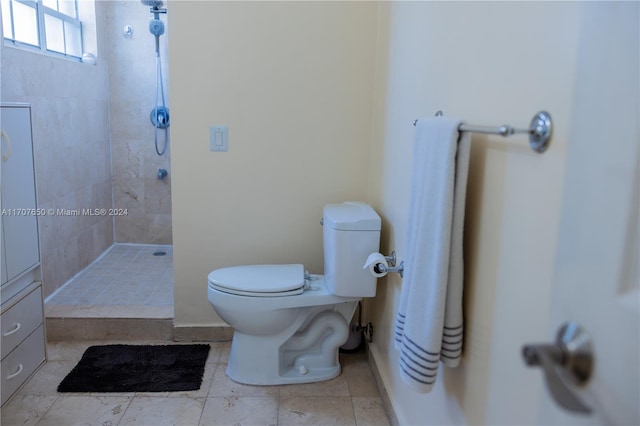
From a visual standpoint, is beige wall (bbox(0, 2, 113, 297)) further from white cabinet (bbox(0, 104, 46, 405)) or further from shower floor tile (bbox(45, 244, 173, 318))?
white cabinet (bbox(0, 104, 46, 405))

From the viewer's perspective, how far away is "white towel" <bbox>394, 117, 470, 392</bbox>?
1.22 metres

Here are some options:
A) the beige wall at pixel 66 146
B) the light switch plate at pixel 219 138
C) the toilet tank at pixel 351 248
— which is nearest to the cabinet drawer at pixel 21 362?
the beige wall at pixel 66 146

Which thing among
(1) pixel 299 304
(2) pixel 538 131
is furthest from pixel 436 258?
(1) pixel 299 304

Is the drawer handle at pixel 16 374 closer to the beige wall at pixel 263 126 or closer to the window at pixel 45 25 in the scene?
the beige wall at pixel 263 126

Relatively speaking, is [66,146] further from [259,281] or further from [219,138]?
[259,281]

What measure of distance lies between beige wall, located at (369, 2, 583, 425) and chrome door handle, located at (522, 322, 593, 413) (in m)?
0.08

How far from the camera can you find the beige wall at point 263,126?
242cm

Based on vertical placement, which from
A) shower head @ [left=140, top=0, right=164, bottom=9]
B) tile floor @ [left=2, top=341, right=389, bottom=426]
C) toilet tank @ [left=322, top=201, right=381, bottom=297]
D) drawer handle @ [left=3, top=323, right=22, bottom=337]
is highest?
shower head @ [left=140, top=0, right=164, bottom=9]

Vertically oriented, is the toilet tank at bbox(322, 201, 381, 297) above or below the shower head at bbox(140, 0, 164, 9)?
below

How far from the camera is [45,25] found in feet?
9.75

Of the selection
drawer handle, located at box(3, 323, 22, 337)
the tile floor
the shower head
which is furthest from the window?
the tile floor

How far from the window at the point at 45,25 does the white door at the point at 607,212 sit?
2.77m

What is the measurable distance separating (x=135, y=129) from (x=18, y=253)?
202 centimetres

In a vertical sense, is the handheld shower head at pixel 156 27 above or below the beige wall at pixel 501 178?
above
